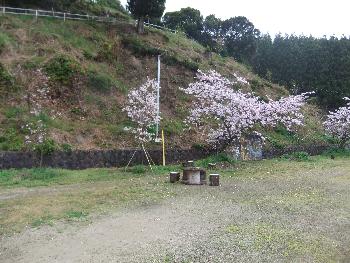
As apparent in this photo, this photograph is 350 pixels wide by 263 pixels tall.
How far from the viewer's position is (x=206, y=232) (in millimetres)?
9820

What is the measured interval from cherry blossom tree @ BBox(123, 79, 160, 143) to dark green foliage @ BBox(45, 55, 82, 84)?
12.6 ft

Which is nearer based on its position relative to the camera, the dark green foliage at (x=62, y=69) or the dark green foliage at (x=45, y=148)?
the dark green foliage at (x=45, y=148)

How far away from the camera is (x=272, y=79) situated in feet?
163

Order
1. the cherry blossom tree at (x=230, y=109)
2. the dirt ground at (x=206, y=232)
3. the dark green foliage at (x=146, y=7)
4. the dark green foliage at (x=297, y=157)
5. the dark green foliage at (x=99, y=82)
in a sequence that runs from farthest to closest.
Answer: the dark green foliage at (x=146, y=7) < the dark green foliage at (x=99, y=82) < the dark green foliage at (x=297, y=157) < the cherry blossom tree at (x=230, y=109) < the dirt ground at (x=206, y=232)

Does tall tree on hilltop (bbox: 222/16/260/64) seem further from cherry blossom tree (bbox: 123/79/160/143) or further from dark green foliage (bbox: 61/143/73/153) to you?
dark green foliage (bbox: 61/143/73/153)

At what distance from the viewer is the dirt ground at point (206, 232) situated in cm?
823

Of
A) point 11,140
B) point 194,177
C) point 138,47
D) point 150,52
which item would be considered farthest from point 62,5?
point 194,177

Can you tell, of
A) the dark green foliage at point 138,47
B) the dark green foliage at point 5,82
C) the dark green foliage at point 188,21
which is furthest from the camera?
the dark green foliage at point 188,21

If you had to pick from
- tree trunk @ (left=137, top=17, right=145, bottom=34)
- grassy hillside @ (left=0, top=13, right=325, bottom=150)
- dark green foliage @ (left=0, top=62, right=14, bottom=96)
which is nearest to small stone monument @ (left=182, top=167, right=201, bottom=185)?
grassy hillside @ (left=0, top=13, right=325, bottom=150)

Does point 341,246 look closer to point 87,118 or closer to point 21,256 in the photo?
point 21,256

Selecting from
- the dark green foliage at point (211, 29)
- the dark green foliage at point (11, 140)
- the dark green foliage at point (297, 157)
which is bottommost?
the dark green foliage at point (297, 157)

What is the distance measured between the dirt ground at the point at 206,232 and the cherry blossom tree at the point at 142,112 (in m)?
8.83

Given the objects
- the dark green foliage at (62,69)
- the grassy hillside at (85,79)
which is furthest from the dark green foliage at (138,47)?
the dark green foliage at (62,69)

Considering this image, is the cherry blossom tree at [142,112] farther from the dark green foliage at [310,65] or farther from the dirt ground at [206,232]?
the dark green foliage at [310,65]
